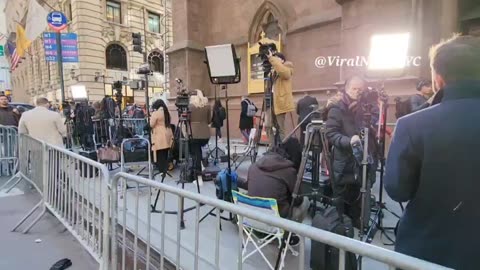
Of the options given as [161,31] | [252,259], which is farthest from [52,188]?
[161,31]

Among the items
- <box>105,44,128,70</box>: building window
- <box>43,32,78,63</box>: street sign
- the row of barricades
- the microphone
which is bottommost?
the row of barricades

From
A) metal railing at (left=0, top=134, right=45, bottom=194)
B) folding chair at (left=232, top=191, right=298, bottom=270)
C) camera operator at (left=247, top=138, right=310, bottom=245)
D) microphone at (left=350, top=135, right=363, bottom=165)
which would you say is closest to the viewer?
folding chair at (left=232, top=191, right=298, bottom=270)

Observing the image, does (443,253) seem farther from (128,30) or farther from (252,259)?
(128,30)

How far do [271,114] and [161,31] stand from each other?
29.5 metres

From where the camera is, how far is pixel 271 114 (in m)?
4.00

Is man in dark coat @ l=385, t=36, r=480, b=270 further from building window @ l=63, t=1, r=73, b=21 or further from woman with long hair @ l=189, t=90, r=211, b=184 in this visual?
building window @ l=63, t=1, r=73, b=21

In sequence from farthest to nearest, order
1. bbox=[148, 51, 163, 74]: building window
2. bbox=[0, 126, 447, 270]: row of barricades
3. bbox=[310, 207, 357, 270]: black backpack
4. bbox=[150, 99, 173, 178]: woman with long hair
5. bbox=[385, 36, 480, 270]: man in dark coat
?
bbox=[148, 51, 163, 74]: building window
bbox=[150, 99, 173, 178]: woman with long hair
bbox=[310, 207, 357, 270]: black backpack
bbox=[0, 126, 447, 270]: row of barricades
bbox=[385, 36, 480, 270]: man in dark coat

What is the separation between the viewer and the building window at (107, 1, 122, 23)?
87.0ft

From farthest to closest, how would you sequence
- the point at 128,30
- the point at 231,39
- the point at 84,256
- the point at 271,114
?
the point at 128,30, the point at 231,39, the point at 271,114, the point at 84,256

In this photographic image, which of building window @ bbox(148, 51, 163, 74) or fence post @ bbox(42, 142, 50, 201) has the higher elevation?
building window @ bbox(148, 51, 163, 74)

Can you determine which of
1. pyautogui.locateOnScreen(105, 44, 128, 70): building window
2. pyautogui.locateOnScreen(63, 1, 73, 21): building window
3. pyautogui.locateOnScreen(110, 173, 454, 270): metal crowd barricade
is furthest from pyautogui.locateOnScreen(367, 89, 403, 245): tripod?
pyautogui.locateOnScreen(63, 1, 73, 21): building window

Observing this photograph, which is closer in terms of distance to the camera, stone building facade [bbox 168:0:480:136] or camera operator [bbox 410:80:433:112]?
camera operator [bbox 410:80:433:112]

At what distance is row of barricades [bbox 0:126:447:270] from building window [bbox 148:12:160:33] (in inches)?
1082
